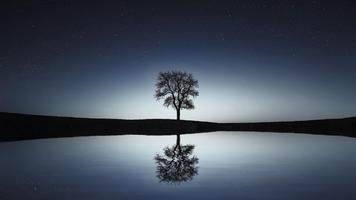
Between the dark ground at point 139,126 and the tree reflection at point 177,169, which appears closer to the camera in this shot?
the tree reflection at point 177,169

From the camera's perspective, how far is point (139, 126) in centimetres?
7812

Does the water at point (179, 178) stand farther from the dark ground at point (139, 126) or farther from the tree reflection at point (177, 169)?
the dark ground at point (139, 126)

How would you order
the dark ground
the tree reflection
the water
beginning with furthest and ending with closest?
the dark ground, the tree reflection, the water

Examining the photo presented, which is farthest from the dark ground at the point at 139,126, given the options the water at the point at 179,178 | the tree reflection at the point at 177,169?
the water at the point at 179,178

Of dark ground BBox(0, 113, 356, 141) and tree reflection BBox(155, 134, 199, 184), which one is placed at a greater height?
dark ground BBox(0, 113, 356, 141)

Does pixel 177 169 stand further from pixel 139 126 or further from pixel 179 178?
pixel 139 126

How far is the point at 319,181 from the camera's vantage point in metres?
14.1

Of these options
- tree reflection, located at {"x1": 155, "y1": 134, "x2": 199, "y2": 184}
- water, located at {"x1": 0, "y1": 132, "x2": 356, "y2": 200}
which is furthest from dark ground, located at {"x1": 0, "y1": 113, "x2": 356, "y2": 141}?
water, located at {"x1": 0, "y1": 132, "x2": 356, "y2": 200}

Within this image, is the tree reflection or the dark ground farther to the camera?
the dark ground

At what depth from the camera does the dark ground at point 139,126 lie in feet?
212

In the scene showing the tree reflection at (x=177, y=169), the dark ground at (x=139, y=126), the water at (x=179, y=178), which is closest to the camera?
the water at (x=179, y=178)

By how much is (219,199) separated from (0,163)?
12.5 m

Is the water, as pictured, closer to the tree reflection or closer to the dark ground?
the tree reflection

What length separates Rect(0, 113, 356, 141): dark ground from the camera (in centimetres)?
6456
